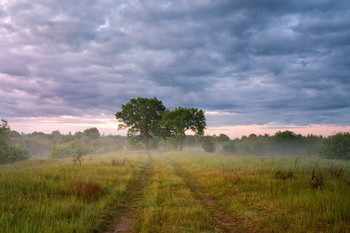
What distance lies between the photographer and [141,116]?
52.9 metres

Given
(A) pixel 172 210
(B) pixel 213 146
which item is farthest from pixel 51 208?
(B) pixel 213 146

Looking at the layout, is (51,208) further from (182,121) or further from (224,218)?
(182,121)

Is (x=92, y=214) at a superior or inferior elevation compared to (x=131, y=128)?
inferior

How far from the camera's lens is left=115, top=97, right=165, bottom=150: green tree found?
51906mm


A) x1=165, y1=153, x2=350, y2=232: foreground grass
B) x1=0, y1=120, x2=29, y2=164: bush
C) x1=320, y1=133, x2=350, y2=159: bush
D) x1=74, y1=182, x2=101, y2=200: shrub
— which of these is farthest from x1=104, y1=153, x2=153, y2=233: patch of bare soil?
x1=320, y1=133, x2=350, y2=159: bush

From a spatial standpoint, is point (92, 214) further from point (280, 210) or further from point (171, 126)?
point (171, 126)

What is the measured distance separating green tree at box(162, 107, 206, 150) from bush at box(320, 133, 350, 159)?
31.0 m

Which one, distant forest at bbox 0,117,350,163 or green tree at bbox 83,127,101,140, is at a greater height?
green tree at bbox 83,127,101,140

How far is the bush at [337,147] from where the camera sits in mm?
38656

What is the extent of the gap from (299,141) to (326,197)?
8198cm

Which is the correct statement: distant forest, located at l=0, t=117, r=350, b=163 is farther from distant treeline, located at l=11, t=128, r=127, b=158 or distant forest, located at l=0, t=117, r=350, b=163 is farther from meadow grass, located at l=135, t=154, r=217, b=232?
meadow grass, located at l=135, t=154, r=217, b=232

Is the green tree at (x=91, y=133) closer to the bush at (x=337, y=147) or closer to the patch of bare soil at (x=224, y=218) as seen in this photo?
the bush at (x=337, y=147)

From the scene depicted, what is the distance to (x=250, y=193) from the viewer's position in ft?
27.6

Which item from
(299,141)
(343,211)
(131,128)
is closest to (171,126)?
(131,128)
